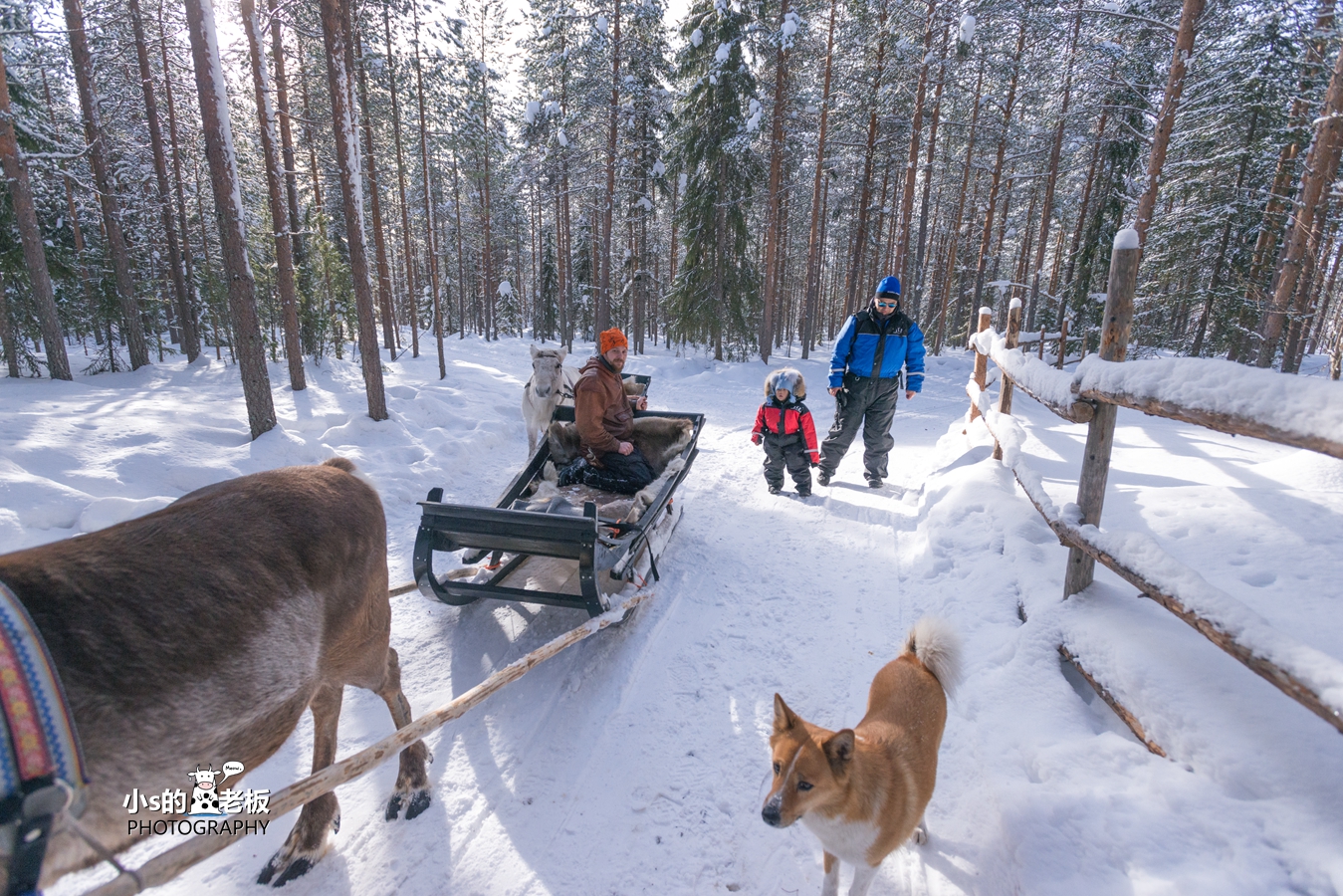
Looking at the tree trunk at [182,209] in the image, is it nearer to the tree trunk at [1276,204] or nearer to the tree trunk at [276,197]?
the tree trunk at [276,197]

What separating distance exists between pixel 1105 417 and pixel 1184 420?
1.03m

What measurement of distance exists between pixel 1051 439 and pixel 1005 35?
602 inches

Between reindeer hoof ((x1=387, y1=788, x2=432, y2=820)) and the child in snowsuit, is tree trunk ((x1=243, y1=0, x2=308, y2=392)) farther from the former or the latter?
reindeer hoof ((x1=387, y1=788, x2=432, y2=820))

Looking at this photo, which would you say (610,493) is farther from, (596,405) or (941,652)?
(941,652)

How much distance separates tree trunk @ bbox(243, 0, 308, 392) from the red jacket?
9.33 meters

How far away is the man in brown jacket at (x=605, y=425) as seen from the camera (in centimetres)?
513

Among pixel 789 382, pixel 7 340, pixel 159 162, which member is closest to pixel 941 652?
pixel 789 382

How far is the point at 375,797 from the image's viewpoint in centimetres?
282

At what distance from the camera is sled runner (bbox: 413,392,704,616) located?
11.5 feet

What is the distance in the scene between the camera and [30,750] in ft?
4.31

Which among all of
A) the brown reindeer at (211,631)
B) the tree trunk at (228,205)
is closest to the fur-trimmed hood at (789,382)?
the brown reindeer at (211,631)

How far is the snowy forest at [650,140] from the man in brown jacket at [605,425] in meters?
5.52

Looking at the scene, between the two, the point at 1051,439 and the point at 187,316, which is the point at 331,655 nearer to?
the point at 1051,439

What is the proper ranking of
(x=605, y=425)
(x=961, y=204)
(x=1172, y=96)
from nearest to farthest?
(x=605, y=425) → (x=1172, y=96) → (x=961, y=204)
